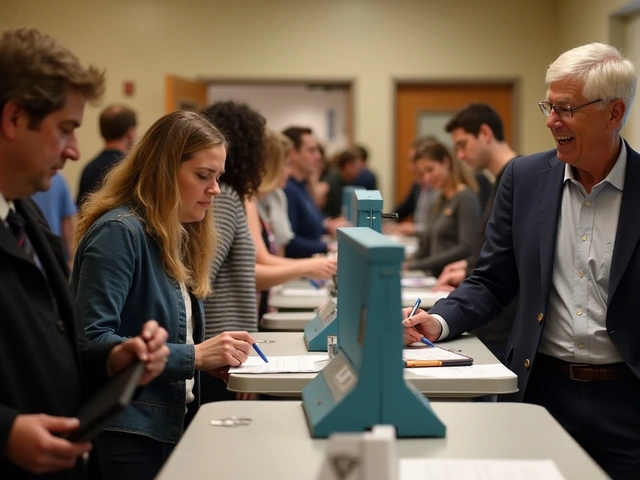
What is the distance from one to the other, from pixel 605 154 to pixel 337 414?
104cm

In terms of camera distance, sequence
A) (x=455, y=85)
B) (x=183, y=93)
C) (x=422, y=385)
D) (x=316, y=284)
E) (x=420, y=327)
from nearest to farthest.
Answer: (x=422, y=385) < (x=420, y=327) < (x=316, y=284) < (x=183, y=93) < (x=455, y=85)

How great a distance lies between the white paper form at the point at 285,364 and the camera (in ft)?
6.81

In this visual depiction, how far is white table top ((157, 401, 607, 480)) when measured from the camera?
1430mm

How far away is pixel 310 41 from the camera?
8.27 metres

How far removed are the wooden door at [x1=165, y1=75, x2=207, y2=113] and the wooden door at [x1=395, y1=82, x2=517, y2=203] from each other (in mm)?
1928

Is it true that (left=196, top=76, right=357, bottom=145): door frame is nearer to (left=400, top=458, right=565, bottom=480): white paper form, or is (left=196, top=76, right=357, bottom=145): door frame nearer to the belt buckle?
the belt buckle

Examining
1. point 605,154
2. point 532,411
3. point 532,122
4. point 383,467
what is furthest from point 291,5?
point 383,467

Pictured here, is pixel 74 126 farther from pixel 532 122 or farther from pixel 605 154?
pixel 532 122

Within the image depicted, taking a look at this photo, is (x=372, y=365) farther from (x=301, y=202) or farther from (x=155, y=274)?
(x=301, y=202)

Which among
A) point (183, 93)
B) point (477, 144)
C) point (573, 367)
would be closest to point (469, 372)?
point (573, 367)

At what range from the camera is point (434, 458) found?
1489mm

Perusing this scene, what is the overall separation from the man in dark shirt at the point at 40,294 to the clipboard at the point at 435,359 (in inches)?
31.4

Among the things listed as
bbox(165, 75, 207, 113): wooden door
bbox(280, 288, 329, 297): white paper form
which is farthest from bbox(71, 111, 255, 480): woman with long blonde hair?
bbox(165, 75, 207, 113): wooden door

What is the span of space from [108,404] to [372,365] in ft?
1.55
